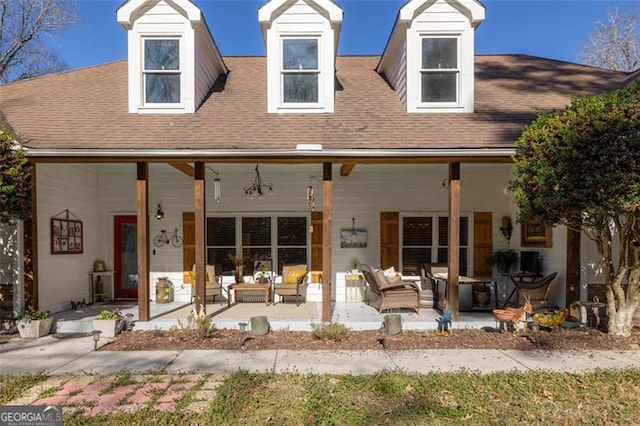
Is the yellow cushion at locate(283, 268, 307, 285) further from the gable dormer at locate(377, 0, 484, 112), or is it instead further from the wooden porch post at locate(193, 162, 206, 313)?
the gable dormer at locate(377, 0, 484, 112)

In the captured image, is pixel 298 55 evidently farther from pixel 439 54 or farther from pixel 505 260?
pixel 505 260

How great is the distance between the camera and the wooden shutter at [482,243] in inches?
372

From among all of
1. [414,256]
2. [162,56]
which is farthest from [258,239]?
[162,56]

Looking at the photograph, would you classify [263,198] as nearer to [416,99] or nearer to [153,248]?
[153,248]

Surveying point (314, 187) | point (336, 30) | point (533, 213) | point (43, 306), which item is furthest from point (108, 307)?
point (533, 213)

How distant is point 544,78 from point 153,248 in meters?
10.1

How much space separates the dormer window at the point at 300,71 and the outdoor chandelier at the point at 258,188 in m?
2.00

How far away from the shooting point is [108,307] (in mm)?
8430

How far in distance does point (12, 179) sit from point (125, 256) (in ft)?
12.8

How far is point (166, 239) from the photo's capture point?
9422mm

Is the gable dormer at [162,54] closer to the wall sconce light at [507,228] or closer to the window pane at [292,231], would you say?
the window pane at [292,231]

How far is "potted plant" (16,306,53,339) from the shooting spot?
6.41 m

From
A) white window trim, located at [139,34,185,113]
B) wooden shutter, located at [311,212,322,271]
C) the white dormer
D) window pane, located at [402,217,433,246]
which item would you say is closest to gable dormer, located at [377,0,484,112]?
the white dormer

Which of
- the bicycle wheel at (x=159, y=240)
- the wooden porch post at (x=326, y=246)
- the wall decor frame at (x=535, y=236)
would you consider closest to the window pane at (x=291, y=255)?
the bicycle wheel at (x=159, y=240)
